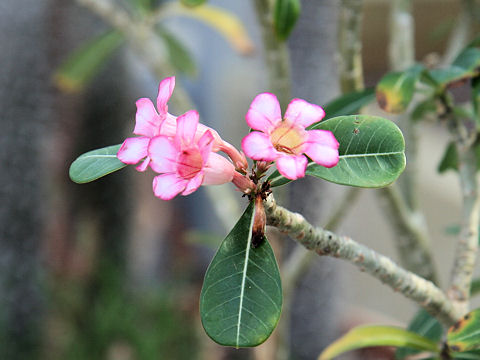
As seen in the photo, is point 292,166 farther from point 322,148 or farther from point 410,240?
point 410,240

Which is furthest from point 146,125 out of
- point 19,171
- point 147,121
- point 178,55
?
point 19,171

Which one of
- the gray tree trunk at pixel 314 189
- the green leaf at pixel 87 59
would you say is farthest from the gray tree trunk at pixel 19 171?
the gray tree trunk at pixel 314 189

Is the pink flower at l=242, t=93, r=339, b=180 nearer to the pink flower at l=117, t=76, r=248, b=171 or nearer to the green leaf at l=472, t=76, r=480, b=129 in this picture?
the pink flower at l=117, t=76, r=248, b=171

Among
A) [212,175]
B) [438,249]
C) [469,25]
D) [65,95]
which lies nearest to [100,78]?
[65,95]

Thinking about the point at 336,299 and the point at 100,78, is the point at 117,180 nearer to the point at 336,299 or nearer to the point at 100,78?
the point at 100,78

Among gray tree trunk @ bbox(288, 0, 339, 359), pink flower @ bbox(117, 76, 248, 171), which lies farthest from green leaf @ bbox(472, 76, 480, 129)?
gray tree trunk @ bbox(288, 0, 339, 359)

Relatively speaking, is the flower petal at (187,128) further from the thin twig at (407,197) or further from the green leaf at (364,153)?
the thin twig at (407,197)
